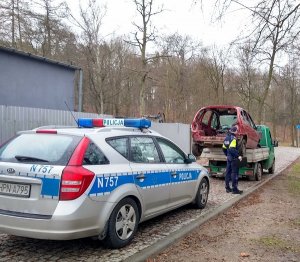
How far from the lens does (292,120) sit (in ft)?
Answer: 157

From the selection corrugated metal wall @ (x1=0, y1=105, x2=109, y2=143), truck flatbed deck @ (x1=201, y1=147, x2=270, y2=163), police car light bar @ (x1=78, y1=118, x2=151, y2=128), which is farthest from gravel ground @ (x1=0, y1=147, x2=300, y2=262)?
truck flatbed deck @ (x1=201, y1=147, x2=270, y2=163)

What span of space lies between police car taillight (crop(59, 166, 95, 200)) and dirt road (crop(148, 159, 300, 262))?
133 cm

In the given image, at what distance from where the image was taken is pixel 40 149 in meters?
4.89

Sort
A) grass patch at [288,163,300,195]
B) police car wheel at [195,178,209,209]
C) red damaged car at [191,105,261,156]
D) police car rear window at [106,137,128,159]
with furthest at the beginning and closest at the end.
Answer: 1. red damaged car at [191,105,261,156]
2. grass patch at [288,163,300,195]
3. police car wheel at [195,178,209,209]
4. police car rear window at [106,137,128,159]

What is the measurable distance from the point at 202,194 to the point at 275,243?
7.55 feet

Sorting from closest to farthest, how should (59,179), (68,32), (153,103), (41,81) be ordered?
(59,179) → (41,81) → (68,32) → (153,103)

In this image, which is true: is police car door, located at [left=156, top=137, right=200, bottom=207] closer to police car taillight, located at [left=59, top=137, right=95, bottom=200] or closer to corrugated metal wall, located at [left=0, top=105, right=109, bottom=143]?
police car taillight, located at [left=59, top=137, right=95, bottom=200]

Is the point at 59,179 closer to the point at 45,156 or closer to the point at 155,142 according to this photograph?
the point at 45,156

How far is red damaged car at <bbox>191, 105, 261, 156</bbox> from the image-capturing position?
11534 millimetres

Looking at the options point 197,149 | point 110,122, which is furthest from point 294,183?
point 110,122

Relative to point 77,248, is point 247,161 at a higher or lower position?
higher

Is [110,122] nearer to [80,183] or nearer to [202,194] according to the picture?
[80,183]

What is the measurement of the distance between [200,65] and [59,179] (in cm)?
3597

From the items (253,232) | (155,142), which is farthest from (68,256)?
(253,232)
